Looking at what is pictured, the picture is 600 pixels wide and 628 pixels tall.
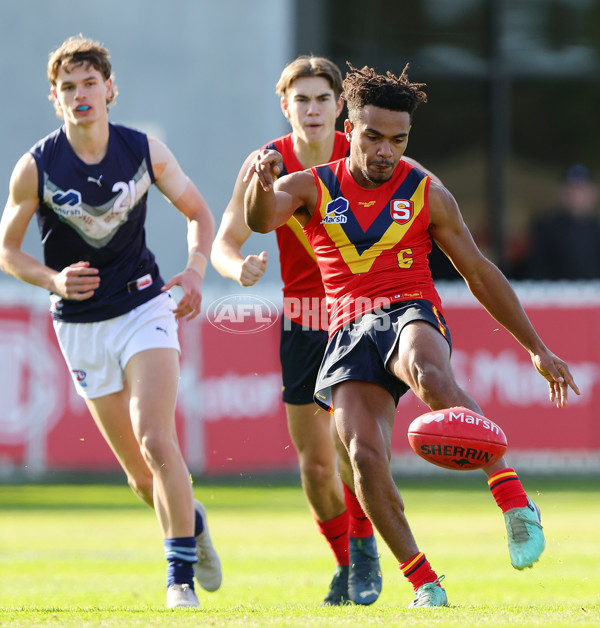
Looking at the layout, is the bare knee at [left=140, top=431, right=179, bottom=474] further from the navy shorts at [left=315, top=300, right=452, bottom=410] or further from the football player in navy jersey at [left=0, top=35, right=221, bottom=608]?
the navy shorts at [left=315, top=300, right=452, bottom=410]

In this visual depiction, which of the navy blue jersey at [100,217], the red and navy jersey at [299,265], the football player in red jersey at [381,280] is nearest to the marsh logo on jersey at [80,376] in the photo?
the navy blue jersey at [100,217]

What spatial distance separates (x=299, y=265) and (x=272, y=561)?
2866mm

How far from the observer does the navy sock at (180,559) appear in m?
6.39

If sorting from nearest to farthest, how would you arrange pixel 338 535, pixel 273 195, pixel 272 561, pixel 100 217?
pixel 273 195
pixel 100 217
pixel 338 535
pixel 272 561

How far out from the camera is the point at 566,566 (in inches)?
342

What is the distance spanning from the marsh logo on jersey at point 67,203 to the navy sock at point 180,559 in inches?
68.2

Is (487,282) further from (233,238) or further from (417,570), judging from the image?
(233,238)

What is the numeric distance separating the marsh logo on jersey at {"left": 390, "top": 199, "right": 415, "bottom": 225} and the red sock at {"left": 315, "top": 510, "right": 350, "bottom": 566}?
2036mm

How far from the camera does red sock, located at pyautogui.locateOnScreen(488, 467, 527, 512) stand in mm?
5680

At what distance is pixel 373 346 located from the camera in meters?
5.92

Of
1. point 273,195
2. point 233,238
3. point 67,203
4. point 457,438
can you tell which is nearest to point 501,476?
point 457,438

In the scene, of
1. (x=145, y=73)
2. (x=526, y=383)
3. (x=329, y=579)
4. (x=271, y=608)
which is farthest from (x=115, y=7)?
(x=271, y=608)

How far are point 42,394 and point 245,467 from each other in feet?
7.81

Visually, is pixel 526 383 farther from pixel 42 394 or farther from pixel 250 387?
pixel 42 394
